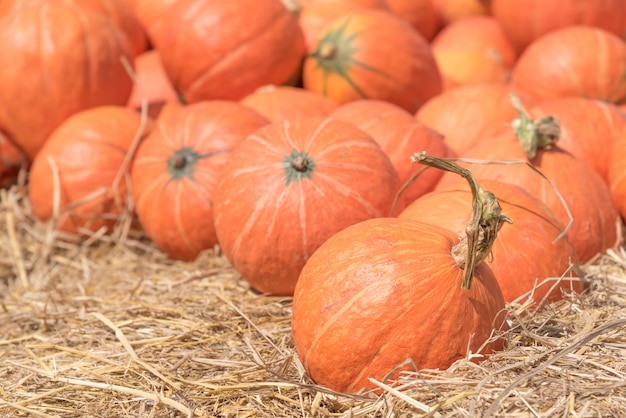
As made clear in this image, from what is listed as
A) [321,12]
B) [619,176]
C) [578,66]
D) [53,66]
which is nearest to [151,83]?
[53,66]

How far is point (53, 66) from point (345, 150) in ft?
6.98

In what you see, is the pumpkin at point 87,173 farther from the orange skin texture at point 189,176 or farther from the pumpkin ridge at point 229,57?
the pumpkin ridge at point 229,57

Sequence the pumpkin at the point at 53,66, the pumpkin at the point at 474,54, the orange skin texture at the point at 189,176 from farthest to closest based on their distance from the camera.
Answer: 1. the pumpkin at the point at 474,54
2. the pumpkin at the point at 53,66
3. the orange skin texture at the point at 189,176

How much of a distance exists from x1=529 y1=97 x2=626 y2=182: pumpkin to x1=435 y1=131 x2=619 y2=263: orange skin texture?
309 mm

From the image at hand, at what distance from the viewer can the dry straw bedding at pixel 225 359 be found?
6.73 feet

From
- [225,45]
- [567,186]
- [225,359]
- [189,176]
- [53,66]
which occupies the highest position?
[225,45]

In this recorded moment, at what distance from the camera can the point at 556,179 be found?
309 cm

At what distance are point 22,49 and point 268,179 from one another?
7.03 feet

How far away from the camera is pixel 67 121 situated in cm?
419

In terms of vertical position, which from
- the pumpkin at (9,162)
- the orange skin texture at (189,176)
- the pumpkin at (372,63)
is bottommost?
the pumpkin at (9,162)

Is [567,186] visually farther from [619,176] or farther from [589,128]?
Result: [589,128]

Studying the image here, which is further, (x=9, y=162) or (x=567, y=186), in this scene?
(x=9, y=162)

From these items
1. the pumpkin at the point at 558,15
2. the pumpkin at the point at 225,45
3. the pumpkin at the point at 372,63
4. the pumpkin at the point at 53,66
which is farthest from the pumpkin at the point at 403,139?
the pumpkin at the point at 558,15

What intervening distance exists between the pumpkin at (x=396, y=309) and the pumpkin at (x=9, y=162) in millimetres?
2959
